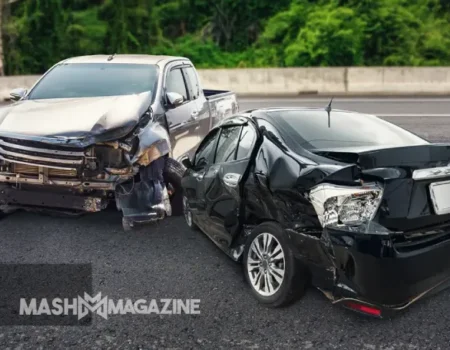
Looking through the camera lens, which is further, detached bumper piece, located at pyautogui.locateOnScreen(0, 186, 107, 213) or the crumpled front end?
detached bumper piece, located at pyautogui.locateOnScreen(0, 186, 107, 213)

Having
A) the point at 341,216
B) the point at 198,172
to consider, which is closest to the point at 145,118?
the point at 198,172

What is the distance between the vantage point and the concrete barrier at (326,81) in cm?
1933

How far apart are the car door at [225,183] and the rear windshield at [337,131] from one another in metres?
0.34

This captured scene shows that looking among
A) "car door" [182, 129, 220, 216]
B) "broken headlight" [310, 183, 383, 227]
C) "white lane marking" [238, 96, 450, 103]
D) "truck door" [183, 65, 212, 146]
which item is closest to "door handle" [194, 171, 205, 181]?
"car door" [182, 129, 220, 216]

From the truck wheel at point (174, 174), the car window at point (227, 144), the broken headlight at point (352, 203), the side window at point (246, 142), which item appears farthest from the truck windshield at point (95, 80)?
the broken headlight at point (352, 203)

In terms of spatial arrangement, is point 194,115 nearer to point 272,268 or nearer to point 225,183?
point 225,183

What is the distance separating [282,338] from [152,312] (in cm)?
101

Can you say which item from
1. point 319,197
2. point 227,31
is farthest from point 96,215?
point 227,31

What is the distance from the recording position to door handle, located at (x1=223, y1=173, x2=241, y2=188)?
4296 millimetres

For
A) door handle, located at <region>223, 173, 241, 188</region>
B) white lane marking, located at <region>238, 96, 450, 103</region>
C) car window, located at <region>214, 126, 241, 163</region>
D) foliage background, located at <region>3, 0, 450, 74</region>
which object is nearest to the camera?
door handle, located at <region>223, 173, 241, 188</region>

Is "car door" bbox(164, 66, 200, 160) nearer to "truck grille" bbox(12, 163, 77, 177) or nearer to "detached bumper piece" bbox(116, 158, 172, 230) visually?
"detached bumper piece" bbox(116, 158, 172, 230)

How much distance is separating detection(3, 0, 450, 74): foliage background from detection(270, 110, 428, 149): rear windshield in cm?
2007

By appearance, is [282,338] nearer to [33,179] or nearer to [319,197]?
[319,197]

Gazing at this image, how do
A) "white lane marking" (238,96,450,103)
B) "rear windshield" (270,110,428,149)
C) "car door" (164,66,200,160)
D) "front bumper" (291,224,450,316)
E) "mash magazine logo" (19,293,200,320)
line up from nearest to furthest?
"front bumper" (291,224,450,316) → "mash magazine logo" (19,293,200,320) → "rear windshield" (270,110,428,149) → "car door" (164,66,200,160) → "white lane marking" (238,96,450,103)
